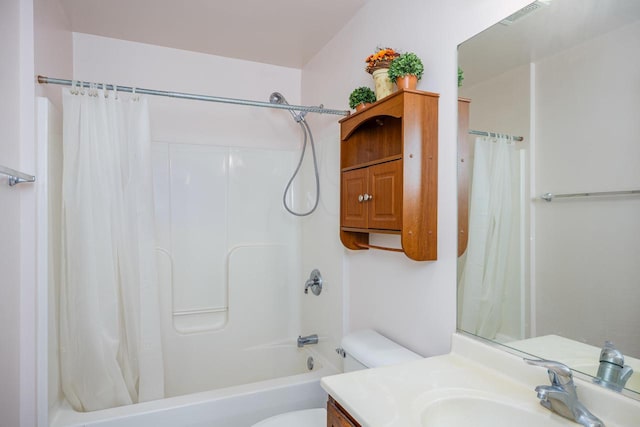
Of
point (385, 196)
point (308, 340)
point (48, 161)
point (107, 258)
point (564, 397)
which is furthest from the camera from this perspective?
→ point (308, 340)

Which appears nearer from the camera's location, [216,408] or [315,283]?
[216,408]

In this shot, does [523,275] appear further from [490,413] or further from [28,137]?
[28,137]

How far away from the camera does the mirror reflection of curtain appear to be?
42.4 inches

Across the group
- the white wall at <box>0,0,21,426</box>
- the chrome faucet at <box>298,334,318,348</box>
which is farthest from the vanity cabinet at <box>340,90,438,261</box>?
the white wall at <box>0,0,21,426</box>

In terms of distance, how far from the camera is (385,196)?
1.38 metres

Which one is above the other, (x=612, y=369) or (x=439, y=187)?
(x=439, y=187)

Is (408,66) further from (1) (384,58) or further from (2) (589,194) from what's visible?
(2) (589,194)

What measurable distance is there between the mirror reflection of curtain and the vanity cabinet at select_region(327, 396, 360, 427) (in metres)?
0.52

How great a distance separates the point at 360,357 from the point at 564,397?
0.75 m

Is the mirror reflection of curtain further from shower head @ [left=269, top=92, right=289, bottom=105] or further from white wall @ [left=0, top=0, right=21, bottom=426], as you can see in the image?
white wall @ [left=0, top=0, right=21, bottom=426]

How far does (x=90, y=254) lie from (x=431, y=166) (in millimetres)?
1497

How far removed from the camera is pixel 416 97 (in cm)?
126

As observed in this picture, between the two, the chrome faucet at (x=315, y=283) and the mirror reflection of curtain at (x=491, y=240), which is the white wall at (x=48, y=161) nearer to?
the chrome faucet at (x=315, y=283)

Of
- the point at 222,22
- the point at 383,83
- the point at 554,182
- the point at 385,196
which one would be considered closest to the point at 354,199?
the point at 385,196
